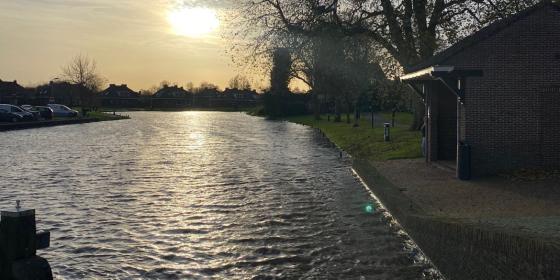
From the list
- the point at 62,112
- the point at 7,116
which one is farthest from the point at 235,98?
the point at 7,116

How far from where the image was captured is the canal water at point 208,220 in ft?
29.4

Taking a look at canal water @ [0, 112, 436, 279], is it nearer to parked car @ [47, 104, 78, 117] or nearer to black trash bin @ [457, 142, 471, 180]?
black trash bin @ [457, 142, 471, 180]

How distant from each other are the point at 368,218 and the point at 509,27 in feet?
22.5

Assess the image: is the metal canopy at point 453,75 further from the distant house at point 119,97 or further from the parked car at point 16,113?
the distant house at point 119,97

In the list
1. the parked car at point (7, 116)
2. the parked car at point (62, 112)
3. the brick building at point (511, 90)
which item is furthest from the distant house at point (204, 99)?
the brick building at point (511, 90)

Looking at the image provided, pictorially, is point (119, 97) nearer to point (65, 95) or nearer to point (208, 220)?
point (65, 95)

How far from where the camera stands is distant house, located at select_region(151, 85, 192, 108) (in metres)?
172

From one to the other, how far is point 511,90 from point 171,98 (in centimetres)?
16057

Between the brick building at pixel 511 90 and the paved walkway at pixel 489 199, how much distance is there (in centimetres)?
110

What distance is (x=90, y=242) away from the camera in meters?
10.4

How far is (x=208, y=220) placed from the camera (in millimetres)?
12266

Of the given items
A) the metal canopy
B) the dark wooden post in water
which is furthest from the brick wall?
the dark wooden post in water

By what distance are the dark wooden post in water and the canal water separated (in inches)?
57.5

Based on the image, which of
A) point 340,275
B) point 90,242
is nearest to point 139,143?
point 90,242
